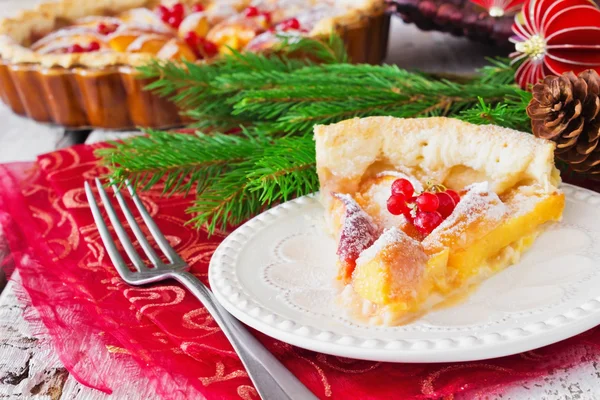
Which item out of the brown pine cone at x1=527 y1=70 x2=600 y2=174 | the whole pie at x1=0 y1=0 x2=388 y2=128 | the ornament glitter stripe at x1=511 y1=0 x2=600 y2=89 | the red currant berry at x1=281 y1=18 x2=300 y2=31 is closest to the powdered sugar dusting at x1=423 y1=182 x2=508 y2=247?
the brown pine cone at x1=527 y1=70 x2=600 y2=174

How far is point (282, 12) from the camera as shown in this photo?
7.86 ft

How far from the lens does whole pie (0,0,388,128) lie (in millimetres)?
1953

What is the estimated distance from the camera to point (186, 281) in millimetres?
1144

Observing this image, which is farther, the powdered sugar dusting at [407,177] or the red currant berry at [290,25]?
the red currant berry at [290,25]

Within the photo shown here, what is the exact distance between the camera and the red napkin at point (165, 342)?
35.6 inches

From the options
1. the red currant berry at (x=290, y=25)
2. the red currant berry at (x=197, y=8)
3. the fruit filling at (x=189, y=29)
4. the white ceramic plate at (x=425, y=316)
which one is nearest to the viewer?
the white ceramic plate at (x=425, y=316)

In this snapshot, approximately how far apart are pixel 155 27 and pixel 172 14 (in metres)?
0.21

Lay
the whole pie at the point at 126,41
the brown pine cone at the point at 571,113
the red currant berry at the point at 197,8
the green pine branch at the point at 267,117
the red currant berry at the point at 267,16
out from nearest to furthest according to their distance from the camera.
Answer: the brown pine cone at the point at 571,113
the green pine branch at the point at 267,117
the whole pie at the point at 126,41
the red currant berry at the point at 267,16
the red currant berry at the point at 197,8

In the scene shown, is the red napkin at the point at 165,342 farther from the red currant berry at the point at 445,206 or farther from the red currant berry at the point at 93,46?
the red currant berry at the point at 93,46

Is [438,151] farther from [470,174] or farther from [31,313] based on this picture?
[31,313]

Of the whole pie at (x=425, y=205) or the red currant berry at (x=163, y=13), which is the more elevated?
the whole pie at (x=425, y=205)

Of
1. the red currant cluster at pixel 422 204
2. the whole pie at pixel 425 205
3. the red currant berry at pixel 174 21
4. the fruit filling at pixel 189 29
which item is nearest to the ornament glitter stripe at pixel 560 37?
the whole pie at pixel 425 205

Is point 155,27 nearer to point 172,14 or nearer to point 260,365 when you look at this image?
point 172,14

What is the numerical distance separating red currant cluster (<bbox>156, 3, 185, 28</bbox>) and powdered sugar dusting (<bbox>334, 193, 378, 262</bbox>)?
1487mm
